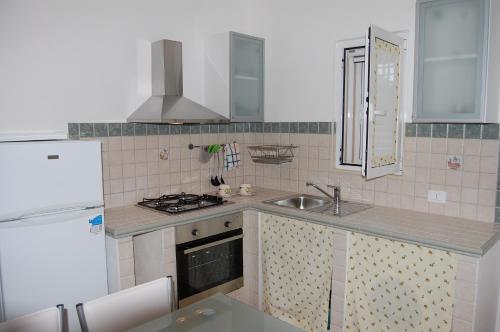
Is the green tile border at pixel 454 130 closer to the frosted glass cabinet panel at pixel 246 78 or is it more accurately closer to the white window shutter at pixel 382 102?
the white window shutter at pixel 382 102

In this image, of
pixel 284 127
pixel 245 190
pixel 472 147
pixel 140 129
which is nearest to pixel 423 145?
pixel 472 147

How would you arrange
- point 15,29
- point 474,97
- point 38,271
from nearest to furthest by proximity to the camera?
point 38,271 < point 474,97 < point 15,29

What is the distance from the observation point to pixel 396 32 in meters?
2.92

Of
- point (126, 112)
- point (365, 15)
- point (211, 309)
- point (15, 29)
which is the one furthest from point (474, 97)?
point (15, 29)

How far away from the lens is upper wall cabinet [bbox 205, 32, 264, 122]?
339 cm

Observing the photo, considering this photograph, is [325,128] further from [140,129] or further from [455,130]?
[140,129]

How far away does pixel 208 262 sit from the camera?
2.95 meters

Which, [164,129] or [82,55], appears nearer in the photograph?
[82,55]

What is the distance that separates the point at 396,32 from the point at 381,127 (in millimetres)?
786

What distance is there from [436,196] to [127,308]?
216 centimetres

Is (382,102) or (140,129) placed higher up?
(382,102)

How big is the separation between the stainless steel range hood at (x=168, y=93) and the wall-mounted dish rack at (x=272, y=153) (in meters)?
0.64

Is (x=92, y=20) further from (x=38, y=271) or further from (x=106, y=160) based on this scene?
(x=38, y=271)

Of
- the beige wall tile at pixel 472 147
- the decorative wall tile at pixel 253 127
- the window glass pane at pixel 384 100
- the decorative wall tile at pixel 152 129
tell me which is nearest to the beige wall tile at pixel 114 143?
the decorative wall tile at pixel 152 129
